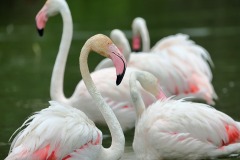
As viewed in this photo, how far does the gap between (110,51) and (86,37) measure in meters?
13.1

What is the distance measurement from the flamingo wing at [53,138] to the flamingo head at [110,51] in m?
0.59

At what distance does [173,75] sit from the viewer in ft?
33.0

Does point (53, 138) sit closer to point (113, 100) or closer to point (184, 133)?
point (184, 133)

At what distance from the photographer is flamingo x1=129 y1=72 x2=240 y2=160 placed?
24.5 feet

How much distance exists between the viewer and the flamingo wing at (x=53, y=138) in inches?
267

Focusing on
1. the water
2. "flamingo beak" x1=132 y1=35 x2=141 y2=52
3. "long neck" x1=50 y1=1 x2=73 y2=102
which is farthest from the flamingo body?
"flamingo beak" x1=132 y1=35 x2=141 y2=52

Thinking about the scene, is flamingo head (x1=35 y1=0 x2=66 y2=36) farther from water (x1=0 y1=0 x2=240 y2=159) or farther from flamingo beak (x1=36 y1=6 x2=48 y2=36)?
water (x1=0 y1=0 x2=240 y2=159)

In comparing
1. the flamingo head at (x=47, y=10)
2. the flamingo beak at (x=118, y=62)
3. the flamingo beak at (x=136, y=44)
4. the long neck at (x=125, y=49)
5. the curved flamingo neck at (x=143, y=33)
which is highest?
the flamingo head at (x=47, y=10)

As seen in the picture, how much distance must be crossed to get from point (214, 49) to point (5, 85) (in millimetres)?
5553

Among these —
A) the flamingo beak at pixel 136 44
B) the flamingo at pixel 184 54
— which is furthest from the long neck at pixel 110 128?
the flamingo beak at pixel 136 44

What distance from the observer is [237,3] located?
30.3 meters

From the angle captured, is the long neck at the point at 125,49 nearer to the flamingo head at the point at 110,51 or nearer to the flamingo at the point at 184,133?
the flamingo at the point at 184,133

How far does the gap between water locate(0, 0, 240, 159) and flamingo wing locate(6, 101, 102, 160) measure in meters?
1.18


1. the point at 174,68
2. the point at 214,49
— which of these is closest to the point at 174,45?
the point at 174,68
